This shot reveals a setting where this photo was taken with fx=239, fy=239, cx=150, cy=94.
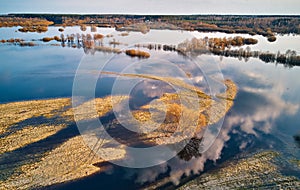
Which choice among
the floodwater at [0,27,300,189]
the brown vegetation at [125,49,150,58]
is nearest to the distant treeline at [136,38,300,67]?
the floodwater at [0,27,300,189]

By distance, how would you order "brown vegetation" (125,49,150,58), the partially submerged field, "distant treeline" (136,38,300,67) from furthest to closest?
"brown vegetation" (125,49,150,58) → "distant treeline" (136,38,300,67) → the partially submerged field

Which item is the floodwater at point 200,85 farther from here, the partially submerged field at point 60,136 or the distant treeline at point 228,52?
the distant treeline at point 228,52

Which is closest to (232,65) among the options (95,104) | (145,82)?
(145,82)

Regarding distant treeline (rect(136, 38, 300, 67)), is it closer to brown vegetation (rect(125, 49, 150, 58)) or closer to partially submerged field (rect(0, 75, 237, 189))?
brown vegetation (rect(125, 49, 150, 58))

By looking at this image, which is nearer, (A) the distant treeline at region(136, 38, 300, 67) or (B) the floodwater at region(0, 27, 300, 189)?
(B) the floodwater at region(0, 27, 300, 189)

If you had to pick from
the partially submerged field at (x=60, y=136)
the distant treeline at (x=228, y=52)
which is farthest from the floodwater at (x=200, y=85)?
the distant treeline at (x=228, y=52)

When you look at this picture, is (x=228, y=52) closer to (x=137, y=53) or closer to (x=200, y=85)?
(x=137, y=53)

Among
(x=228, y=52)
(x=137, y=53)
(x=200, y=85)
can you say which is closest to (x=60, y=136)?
(x=200, y=85)

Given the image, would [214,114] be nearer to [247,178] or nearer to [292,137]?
[292,137]
